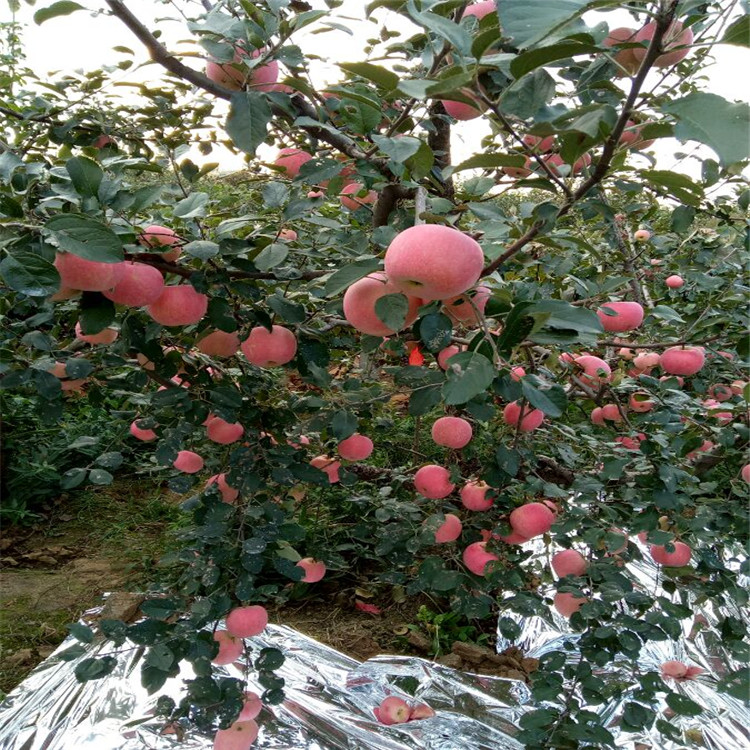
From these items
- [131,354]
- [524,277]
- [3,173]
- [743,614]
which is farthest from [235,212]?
[743,614]

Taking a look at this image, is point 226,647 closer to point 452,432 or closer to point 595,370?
point 452,432

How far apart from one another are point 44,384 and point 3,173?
0.36 m

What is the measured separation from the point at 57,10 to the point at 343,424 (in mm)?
704

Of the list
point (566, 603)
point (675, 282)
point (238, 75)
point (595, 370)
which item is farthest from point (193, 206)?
point (675, 282)

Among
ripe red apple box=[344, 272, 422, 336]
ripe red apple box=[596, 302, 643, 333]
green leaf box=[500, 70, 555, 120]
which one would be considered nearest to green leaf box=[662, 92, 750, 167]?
green leaf box=[500, 70, 555, 120]

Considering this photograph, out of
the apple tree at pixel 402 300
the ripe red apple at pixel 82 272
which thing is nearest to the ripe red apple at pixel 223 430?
the apple tree at pixel 402 300

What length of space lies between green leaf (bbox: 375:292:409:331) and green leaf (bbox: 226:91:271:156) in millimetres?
222

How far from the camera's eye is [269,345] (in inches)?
38.4

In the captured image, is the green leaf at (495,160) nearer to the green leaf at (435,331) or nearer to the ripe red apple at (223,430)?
→ the green leaf at (435,331)

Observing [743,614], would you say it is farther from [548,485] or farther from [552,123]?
[552,123]

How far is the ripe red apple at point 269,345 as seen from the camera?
3.20 ft

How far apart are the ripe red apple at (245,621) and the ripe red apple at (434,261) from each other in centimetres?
77

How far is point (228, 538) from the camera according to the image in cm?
111

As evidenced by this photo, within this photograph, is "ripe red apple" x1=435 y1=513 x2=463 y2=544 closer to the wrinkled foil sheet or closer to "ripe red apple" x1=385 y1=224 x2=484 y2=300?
the wrinkled foil sheet
